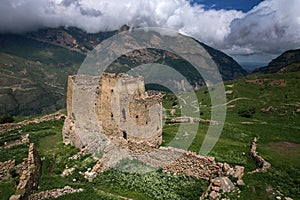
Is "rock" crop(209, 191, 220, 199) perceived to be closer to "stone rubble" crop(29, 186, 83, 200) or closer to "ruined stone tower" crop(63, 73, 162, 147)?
"stone rubble" crop(29, 186, 83, 200)

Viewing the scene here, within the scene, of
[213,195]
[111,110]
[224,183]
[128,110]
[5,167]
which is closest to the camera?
[213,195]

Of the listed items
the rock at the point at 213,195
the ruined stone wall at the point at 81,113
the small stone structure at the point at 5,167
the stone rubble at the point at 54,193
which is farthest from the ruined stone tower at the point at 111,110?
the rock at the point at 213,195

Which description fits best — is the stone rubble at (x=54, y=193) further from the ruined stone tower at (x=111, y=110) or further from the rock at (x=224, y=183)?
the rock at (x=224, y=183)

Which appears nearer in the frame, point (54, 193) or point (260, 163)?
point (54, 193)

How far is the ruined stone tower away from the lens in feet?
79.2

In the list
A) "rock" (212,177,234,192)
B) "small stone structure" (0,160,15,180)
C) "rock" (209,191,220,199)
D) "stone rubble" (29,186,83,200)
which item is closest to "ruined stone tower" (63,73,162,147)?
"stone rubble" (29,186,83,200)

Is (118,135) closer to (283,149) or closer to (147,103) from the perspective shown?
(147,103)

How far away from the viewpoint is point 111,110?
2706 centimetres

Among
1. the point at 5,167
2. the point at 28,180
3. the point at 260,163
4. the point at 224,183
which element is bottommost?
the point at 5,167

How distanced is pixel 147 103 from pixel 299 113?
40694 mm

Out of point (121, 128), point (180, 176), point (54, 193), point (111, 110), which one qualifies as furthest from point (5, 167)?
point (180, 176)

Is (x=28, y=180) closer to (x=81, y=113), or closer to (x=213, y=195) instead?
(x=213, y=195)

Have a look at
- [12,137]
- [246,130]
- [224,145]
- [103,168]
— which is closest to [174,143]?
[224,145]

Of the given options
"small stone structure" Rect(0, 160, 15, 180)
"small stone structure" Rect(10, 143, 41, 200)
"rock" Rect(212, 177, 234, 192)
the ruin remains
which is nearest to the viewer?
"rock" Rect(212, 177, 234, 192)
